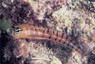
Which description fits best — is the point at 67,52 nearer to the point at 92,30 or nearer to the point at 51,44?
the point at 51,44

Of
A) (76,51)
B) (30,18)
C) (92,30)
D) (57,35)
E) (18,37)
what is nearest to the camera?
(18,37)

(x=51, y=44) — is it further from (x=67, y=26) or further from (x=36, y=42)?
(x=67, y=26)

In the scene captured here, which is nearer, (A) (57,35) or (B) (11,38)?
(B) (11,38)

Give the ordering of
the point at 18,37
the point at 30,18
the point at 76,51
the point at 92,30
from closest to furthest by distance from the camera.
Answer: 1. the point at 18,37
2. the point at 30,18
3. the point at 76,51
4. the point at 92,30

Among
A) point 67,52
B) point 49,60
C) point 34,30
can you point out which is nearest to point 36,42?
point 34,30

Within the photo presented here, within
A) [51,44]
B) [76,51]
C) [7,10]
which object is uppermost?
[7,10]

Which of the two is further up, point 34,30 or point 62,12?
point 62,12

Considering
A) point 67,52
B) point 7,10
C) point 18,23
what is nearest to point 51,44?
point 67,52
